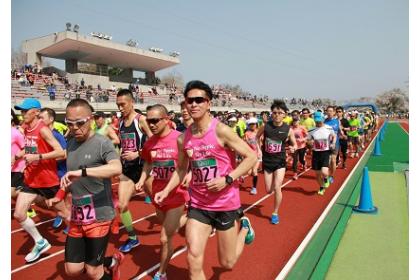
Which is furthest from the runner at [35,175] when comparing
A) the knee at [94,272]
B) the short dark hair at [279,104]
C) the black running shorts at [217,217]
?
the short dark hair at [279,104]

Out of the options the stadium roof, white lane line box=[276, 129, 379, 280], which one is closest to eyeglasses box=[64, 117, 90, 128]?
white lane line box=[276, 129, 379, 280]

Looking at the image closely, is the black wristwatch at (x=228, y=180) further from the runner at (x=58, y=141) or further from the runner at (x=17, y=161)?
the runner at (x=17, y=161)

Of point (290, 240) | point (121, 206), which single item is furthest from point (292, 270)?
point (121, 206)

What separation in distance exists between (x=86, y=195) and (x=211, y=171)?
1.38 m

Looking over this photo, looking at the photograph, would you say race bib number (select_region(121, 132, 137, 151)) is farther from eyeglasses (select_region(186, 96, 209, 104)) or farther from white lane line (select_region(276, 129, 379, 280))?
white lane line (select_region(276, 129, 379, 280))

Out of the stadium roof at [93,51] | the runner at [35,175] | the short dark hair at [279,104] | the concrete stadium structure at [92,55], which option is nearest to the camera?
the runner at [35,175]

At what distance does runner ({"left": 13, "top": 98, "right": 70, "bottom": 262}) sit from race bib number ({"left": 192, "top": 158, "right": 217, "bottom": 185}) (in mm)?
2725

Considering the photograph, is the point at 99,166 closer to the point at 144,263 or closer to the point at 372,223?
the point at 144,263

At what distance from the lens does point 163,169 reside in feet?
Result: 15.5

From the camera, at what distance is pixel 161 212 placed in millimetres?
4676

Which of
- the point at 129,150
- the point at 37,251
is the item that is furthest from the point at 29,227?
the point at 129,150

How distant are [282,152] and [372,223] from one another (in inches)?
91.6

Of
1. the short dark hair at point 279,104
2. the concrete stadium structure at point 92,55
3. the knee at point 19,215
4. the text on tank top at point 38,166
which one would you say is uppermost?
the concrete stadium structure at point 92,55

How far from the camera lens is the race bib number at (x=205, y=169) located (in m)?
3.68
